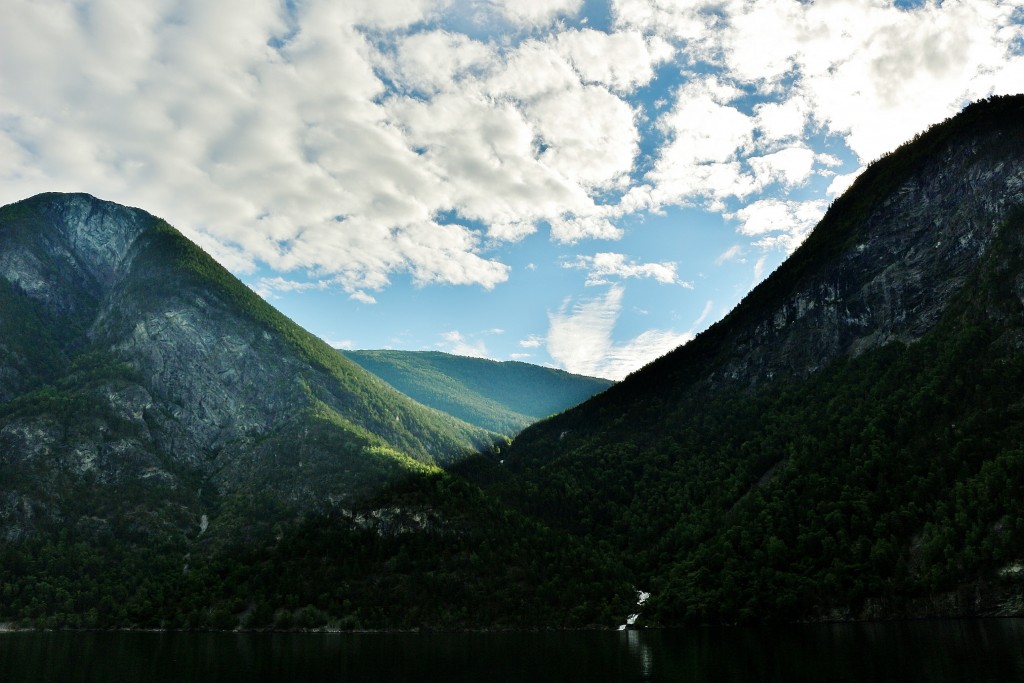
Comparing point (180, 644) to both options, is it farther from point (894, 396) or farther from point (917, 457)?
point (894, 396)

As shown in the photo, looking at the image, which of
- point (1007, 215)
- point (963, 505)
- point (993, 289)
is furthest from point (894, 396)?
point (1007, 215)

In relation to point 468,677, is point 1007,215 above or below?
above

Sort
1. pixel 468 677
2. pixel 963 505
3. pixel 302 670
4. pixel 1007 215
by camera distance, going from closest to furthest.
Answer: pixel 468 677, pixel 302 670, pixel 963 505, pixel 1007 215

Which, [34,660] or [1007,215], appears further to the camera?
[1007,215]

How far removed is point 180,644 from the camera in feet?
482

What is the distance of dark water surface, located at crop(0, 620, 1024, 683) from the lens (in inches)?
2956

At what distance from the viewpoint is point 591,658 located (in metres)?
101

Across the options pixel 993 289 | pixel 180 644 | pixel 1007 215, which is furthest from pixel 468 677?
pixel 1007 215

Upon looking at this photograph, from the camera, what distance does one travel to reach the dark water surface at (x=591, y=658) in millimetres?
75087

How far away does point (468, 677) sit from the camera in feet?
268

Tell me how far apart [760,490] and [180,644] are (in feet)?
542

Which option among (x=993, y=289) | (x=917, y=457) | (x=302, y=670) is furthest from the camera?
(x=993, y=289)

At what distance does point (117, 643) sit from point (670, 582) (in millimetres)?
145732

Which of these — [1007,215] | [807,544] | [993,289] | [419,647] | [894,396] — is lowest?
[419,647]
